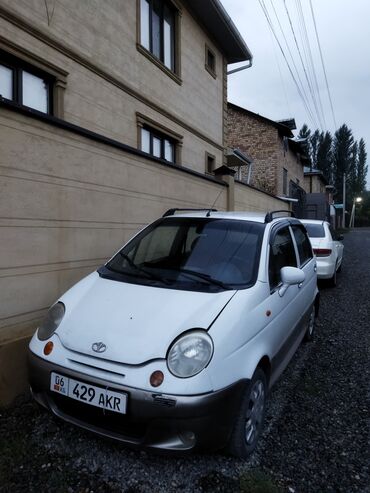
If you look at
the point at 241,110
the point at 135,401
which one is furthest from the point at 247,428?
the point at 241,110

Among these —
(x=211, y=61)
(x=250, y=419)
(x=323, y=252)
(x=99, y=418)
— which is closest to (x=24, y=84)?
(x=99, y=418)

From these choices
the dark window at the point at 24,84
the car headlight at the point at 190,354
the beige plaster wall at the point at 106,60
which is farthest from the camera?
the beige plaster wall at the point at 106,60

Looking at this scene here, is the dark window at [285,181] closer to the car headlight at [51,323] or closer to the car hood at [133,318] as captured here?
the car hood at [133,318]

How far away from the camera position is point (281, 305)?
10.0 ft

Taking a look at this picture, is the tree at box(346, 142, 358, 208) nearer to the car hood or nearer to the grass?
the car hood

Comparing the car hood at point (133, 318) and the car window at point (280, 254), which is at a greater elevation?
the car window at point (280, 254)

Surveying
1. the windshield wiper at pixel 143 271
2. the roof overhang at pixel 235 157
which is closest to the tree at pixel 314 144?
the roof overhang at pixel 235 157

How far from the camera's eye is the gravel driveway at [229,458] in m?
2.15

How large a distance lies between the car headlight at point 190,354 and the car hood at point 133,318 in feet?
0.16

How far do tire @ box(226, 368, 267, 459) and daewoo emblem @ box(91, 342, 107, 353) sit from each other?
3.11 feet

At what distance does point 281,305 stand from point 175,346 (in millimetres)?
1294

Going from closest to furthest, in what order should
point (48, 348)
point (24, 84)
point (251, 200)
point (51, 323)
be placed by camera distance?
1. point (48, 348)
2. point (51, 323)
3. point (24, 84)
4. point (251, 200)

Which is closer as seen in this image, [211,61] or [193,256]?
[193,256]

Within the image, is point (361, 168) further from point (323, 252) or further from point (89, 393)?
point (89, 393)
